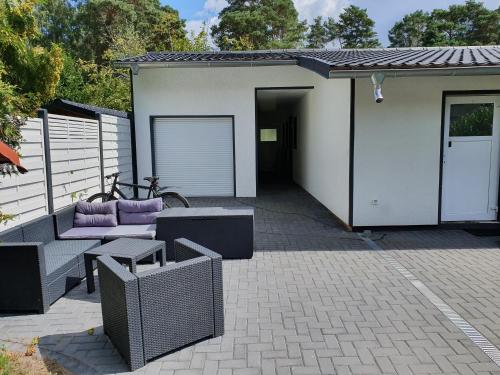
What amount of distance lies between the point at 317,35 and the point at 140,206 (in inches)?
1357

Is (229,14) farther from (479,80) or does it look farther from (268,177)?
(479,80)

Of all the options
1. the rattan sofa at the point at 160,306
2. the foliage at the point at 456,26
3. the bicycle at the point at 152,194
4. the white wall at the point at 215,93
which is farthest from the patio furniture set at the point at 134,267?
the foliage at the point at 456,26

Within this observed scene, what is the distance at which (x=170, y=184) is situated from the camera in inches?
433

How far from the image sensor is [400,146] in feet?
23.1

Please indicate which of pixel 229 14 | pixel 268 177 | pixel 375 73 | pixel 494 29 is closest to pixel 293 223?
pixel 375 73

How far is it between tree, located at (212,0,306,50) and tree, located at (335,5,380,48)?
492 centimetres

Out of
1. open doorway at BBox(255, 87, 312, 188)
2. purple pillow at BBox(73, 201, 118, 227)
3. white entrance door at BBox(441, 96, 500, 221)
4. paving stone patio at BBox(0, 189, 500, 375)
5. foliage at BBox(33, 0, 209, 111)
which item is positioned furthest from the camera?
foliage at BBox(33, 0, 209, 111)

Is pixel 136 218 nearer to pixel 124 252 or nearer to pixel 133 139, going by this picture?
pixel 124 252

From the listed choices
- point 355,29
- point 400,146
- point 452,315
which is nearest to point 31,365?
point 452,315

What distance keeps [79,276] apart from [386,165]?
198 inches

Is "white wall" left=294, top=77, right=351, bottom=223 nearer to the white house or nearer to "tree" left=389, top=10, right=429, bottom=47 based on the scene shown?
the white house

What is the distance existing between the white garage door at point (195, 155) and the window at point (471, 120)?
5.34 metres

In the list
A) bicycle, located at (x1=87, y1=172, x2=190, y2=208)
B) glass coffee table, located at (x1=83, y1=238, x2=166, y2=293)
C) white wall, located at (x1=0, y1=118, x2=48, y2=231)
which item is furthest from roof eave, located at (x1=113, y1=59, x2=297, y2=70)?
glass coffee table, located at (x1=83, y1=238, x2=166, y2=293)

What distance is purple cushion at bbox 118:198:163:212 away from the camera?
6.08 metres
